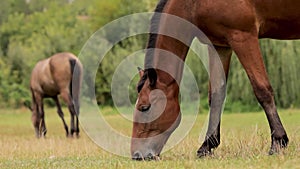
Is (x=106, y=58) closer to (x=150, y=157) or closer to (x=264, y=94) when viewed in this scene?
(x=150, y=157)

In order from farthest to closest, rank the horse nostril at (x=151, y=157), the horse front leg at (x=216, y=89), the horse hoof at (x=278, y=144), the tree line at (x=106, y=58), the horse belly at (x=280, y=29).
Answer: the tree line at (x=106, y=58) → the horse front leg at (x=216, y=89) → the horse nostril at (x=151, y=157) → the horse belly at (x=280, y=29) → the horse hoof at (x=278, y=144)

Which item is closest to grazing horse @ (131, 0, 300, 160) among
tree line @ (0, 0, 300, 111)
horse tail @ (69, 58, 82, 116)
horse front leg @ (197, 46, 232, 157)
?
horse front leg @ (197, 46, 232, 157)

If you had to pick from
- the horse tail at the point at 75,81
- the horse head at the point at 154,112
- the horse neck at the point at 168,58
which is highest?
the horse neck at the point at 168,58

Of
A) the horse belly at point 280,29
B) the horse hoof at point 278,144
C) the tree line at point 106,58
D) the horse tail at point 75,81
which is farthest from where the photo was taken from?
the tree line at point 106,58

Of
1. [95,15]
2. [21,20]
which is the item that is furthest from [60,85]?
[21,20]

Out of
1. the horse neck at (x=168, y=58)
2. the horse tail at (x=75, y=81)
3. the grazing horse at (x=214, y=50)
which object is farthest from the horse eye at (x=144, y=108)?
the horse tail at (x=75, y=81)

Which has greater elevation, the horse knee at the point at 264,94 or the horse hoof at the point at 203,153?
the horse knee at the point at 264,94

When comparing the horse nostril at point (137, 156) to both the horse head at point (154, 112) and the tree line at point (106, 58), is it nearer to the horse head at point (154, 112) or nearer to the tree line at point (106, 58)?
the horse head at point (154, 112)

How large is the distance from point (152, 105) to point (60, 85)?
13216 millimetres

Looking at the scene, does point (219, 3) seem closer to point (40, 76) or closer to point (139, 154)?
point (139, 154)

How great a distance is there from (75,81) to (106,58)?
69.2ft

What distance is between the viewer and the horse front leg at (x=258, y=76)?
6.52 metres

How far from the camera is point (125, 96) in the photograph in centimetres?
2944

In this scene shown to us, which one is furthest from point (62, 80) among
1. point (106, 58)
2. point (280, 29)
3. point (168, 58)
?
point (106, 58)
